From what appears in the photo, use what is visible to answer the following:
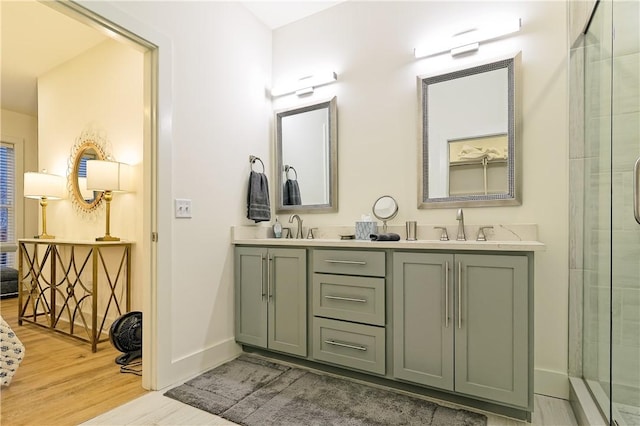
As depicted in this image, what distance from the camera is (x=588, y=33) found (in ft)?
6.10

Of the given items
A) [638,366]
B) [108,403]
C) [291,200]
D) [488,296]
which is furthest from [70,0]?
[638,366]

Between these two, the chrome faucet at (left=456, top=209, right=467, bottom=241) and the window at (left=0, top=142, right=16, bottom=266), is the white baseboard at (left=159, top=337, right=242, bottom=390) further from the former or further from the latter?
the window at (left=0, top=142, right=16, bottom=266)

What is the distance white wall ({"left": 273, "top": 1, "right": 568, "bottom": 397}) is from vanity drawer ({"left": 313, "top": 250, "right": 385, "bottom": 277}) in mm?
531

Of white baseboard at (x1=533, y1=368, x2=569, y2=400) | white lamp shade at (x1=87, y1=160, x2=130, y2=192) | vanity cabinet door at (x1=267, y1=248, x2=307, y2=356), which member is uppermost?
white lamp shade at (x1=87, y1=160, x2=130, y2=192)

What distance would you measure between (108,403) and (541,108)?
2.95 m

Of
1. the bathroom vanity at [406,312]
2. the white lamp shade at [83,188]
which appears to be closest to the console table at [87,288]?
the white lamp shade at [83,188]

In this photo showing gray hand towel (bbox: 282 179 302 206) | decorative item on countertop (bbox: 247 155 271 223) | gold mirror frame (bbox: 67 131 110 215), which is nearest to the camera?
decorative item on countertop (bbox: 247 155 271 223)

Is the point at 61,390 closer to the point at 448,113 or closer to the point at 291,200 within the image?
the point at 291,200

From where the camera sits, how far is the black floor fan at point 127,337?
7.97 ft

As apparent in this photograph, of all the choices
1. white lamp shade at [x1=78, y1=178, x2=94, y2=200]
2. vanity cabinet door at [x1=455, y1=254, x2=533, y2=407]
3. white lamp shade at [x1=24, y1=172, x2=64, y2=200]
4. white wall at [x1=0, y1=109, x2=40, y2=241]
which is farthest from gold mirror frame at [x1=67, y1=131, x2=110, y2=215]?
vanity cabinet door at [x1=455, y1=254, x2=533, y2=407]

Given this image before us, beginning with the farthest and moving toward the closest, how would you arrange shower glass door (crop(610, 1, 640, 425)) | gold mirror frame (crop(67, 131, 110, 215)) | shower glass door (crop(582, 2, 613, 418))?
gold mirror frame (crop(67, 131, 110, 215)) < shower glass door (crop(582, 2, 613, 418)) < shower glass door (crop(610, 1, 640, 425))

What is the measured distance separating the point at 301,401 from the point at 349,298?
2.03 feet

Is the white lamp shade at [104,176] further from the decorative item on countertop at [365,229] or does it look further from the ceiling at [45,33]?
the decorative item on countertop at [365,229]

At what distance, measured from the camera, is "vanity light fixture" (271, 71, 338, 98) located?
278cm
